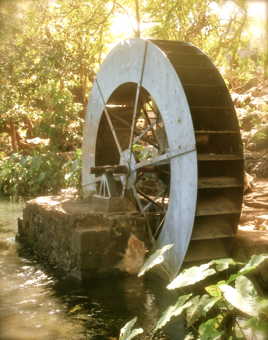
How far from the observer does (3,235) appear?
9242 mm

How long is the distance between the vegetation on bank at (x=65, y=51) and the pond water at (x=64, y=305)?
3014mm

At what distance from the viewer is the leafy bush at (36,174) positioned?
14320mm

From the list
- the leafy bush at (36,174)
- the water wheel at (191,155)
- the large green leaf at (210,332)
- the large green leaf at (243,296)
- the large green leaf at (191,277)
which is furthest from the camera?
the leafy bush at (36,174)

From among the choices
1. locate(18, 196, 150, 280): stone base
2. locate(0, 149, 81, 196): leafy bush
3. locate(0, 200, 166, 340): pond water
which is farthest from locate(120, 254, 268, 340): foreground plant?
locate(0, 149, 81, 196): leafy bush

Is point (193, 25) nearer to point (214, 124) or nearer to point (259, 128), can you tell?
point (259, 128)

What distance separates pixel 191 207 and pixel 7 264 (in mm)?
3076

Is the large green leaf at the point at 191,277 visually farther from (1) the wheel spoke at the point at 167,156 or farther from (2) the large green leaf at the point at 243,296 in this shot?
(1) the wheel spoke at the point at 167,156

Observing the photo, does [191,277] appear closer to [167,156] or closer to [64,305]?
[64,305]

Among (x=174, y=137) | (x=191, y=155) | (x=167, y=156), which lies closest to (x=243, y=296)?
(x=191, y=155)

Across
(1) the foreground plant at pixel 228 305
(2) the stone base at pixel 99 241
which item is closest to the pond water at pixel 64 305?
(2) the stone base at pixel 99 241

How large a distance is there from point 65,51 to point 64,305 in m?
8.24

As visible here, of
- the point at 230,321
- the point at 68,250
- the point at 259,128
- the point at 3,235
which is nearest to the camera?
the point at 230,321

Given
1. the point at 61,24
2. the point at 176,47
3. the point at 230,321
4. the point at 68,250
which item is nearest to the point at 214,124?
the point at 176,47

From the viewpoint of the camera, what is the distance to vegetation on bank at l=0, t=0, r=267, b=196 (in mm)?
8273
